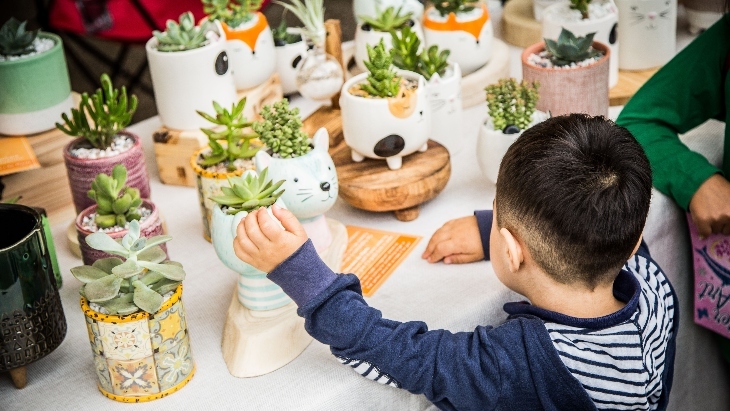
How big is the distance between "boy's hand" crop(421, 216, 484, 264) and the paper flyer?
39 millimetres

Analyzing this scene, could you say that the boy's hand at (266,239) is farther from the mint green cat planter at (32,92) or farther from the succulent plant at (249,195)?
the mint green cat planter at (32,92)

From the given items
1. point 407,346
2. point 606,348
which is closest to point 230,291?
point 407,346

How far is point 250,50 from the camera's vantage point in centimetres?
130

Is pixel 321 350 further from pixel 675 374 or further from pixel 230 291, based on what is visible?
pixel 675 374

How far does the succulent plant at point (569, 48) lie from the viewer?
1.19 meters

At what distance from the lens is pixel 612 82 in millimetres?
1396

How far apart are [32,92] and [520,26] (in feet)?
2.86

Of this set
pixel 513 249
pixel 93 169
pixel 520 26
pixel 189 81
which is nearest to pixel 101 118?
pixel 93 169

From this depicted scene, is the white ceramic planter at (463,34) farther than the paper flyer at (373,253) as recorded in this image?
Yes

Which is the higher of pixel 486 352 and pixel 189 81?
pixel 189 81

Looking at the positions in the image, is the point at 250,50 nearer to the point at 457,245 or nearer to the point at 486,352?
the point at 457,245

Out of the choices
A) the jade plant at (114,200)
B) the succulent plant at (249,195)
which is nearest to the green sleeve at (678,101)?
the succulent plant at (249,195)

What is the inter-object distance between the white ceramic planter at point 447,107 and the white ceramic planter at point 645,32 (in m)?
0.39

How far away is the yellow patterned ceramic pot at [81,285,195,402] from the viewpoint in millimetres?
771
